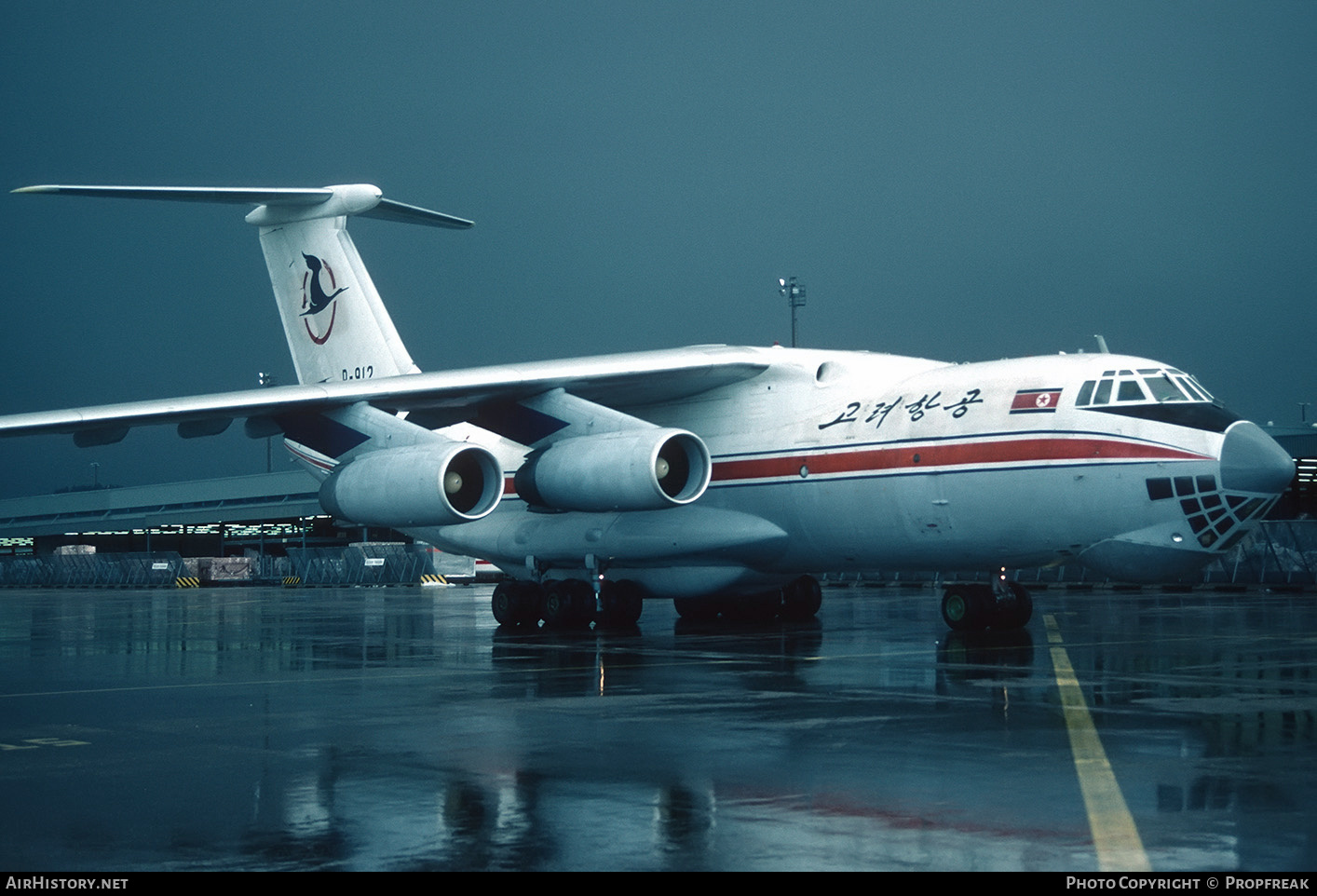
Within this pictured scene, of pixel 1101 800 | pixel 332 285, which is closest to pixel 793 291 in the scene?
pixel 332 285

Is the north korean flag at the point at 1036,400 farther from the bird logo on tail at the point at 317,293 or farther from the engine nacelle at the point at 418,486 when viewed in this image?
the bird logo on tail at the point at 317,293

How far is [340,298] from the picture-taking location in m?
22.1

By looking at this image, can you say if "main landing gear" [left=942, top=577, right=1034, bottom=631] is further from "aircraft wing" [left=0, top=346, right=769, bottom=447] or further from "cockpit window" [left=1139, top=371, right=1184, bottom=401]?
"aircraft wing" [left=0, top=346, right=769, bottom=447]

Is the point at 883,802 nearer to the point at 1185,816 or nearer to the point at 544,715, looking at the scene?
the point at 1185,816

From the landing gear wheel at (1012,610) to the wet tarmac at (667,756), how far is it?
1.16 m

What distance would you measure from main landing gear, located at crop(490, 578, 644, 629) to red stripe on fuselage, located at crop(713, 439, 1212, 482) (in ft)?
7.52

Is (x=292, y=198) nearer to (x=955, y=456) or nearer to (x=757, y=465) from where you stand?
(x=757, y=465)

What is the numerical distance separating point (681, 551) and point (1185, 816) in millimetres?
12768

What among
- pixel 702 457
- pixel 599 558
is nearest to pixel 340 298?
pixel 599 558

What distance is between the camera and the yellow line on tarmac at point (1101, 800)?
5020mm

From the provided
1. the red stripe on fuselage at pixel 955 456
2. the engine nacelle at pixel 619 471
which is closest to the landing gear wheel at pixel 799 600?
the red stripe on fuselage at pixel 955 456

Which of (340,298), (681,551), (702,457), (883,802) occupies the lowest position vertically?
(883,802)

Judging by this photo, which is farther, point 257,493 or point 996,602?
point 257,493

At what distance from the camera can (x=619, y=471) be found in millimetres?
16719
